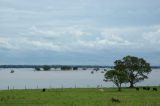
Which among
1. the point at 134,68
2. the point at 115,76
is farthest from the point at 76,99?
the point at 134,68

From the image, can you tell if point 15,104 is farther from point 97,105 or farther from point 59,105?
point 97,105

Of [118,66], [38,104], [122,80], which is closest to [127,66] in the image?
[118,66]

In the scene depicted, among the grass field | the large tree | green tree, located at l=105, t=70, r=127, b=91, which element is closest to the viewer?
the grass field

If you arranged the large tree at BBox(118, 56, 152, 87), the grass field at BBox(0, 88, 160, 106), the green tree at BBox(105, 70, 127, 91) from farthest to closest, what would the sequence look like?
the large tree at BBox(118, 56, 152, 87) < the green tree at BBox(105, 70, 127, 91) < the grass field at BBox(0, 88, 160, 106)

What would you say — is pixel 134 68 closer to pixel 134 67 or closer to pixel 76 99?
pixel 134 67

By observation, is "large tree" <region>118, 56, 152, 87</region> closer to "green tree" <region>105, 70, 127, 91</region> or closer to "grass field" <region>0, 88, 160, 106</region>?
"green tree" <region>105, 70, 127, 91</region>

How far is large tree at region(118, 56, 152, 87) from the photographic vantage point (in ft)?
305

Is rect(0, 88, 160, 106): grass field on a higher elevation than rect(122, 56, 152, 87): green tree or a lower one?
lower

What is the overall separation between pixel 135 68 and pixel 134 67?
372 mm

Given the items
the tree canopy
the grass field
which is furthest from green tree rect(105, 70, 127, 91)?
the grass field

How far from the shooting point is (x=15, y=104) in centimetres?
4381

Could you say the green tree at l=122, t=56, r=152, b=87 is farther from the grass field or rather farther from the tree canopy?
the grass field

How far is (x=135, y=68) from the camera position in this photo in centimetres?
9262

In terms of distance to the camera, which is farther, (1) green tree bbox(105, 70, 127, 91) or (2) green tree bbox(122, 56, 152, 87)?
(2) green tree bbox(122, 56, 152, 87)
